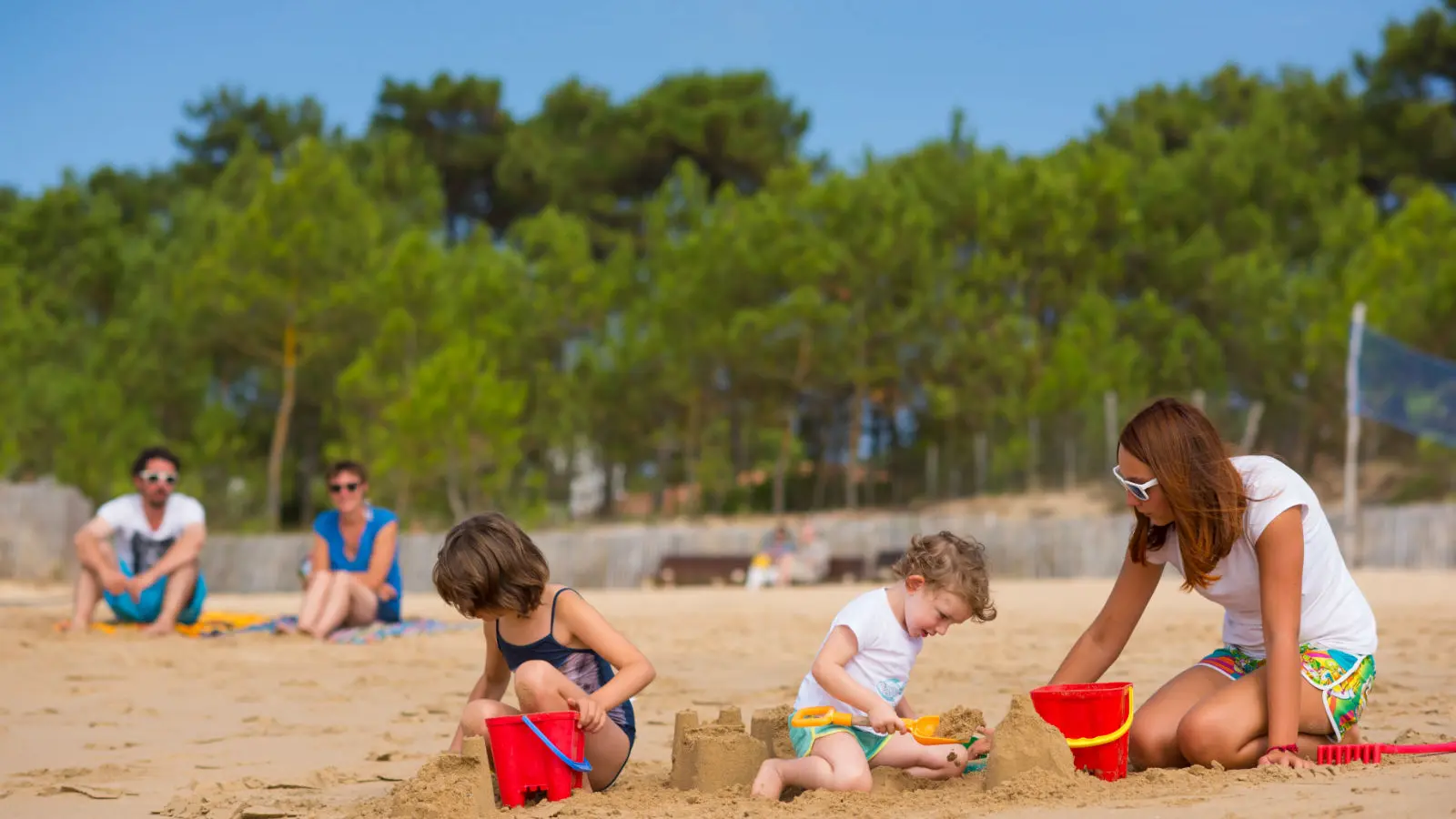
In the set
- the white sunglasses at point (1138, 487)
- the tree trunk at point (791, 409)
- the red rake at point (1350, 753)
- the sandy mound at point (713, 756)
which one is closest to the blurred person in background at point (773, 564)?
the tree trunk at point (791, 409)

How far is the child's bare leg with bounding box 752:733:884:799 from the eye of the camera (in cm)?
345

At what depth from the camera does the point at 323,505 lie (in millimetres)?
30031

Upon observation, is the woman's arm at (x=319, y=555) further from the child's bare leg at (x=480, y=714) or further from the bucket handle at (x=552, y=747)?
the bucket handle at (x=552, y=747)

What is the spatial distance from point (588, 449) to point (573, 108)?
1236cm

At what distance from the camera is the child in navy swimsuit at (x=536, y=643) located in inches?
139

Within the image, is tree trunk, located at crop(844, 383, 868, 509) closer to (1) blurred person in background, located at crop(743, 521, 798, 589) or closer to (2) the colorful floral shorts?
(1) blurred person in background, located at crop(743, 521, 798, 589)

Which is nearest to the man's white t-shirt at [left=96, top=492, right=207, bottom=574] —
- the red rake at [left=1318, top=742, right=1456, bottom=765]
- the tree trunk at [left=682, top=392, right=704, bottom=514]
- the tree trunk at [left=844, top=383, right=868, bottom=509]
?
the red rake at [left=1318, top=742, right=1456, bottom=765]

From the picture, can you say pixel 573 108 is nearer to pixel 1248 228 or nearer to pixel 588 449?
pixel 588 449

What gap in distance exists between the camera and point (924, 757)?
3582 millimetres

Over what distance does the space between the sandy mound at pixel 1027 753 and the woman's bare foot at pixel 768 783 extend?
20.3 inches

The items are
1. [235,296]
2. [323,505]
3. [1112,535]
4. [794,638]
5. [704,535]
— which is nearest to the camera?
[794,638]

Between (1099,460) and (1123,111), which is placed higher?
(1123,111)

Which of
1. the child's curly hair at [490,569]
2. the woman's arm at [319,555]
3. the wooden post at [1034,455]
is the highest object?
the wooden post at [1034,455]

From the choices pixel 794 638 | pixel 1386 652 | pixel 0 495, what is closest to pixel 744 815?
pixel 1386 652
